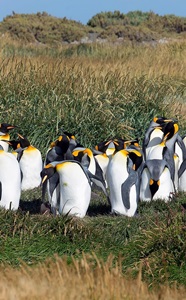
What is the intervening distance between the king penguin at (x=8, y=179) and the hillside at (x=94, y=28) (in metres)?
28.4

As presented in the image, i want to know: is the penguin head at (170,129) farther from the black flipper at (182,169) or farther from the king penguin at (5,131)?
the king penguin at (5,131)

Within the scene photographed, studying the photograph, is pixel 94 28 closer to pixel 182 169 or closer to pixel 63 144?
pixel 182 169

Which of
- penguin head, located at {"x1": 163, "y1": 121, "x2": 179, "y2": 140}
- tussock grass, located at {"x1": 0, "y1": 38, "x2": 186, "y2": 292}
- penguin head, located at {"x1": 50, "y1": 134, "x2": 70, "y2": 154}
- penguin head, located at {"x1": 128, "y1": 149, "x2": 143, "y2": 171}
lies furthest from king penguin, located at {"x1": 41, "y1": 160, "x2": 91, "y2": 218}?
penguin head, located at {"x1": 163, "y1": 121, "x2": 179, "y2": 140}

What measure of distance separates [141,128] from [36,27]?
29.8m

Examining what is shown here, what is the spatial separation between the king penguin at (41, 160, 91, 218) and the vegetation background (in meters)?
0.19

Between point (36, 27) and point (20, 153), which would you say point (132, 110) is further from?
point (36, 27)

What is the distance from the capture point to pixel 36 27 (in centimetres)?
A: 4088

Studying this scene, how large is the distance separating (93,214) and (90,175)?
0.43m

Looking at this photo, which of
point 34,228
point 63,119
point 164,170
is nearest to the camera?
point 34,228

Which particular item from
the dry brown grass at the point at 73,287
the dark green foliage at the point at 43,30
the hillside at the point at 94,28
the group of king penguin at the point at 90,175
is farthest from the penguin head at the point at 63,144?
the dark green foliage at the point at 43,30

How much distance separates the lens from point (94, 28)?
44.1 meters

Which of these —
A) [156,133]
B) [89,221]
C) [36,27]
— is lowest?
[89,221]

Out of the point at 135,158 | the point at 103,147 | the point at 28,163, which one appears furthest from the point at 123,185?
the point at 103,147

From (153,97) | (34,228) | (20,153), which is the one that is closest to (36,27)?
(153,97)
